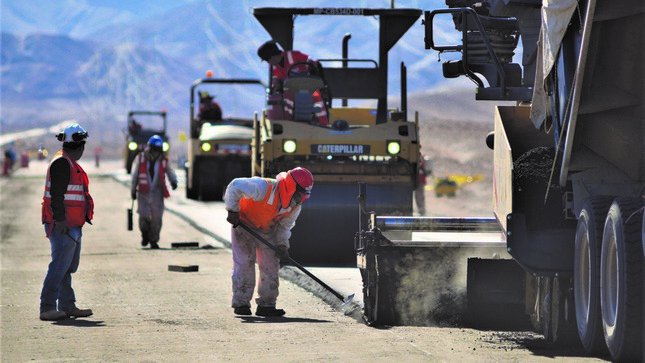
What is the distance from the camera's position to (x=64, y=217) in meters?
12.4

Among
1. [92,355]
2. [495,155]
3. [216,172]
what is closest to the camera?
[92,355]

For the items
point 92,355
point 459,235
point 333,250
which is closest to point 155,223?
point 333,250

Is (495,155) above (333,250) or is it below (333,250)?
above

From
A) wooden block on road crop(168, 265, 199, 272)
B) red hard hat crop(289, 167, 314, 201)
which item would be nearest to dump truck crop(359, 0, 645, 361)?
red hard hat crop(289, 167, 314, 201)

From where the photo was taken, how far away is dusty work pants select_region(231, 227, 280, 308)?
13.1 meters

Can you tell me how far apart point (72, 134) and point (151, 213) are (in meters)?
9.41

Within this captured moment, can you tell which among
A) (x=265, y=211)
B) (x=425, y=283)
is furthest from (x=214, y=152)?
(x=425, y=283)

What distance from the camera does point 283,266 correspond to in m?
17.6

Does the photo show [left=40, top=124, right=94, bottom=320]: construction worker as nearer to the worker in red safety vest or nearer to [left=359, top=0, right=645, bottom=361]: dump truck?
[left=359, top=0, right=645, bottom=361]: dump truck

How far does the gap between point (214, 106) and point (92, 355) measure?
27.2m

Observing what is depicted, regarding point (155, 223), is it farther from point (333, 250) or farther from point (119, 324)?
point (119, 324)

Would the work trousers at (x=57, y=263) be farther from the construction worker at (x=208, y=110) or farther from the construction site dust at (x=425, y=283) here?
the construction worker at (x=208, y=110)

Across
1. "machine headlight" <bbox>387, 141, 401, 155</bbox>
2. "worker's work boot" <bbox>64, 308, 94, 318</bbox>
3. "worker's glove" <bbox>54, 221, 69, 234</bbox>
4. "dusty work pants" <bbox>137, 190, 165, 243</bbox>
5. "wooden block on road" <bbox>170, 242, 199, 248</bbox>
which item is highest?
"machine headlight" <bbox>387, 141, 401, 155</bbox>

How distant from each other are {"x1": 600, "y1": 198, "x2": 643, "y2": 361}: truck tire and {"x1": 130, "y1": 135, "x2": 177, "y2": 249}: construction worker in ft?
43.5
